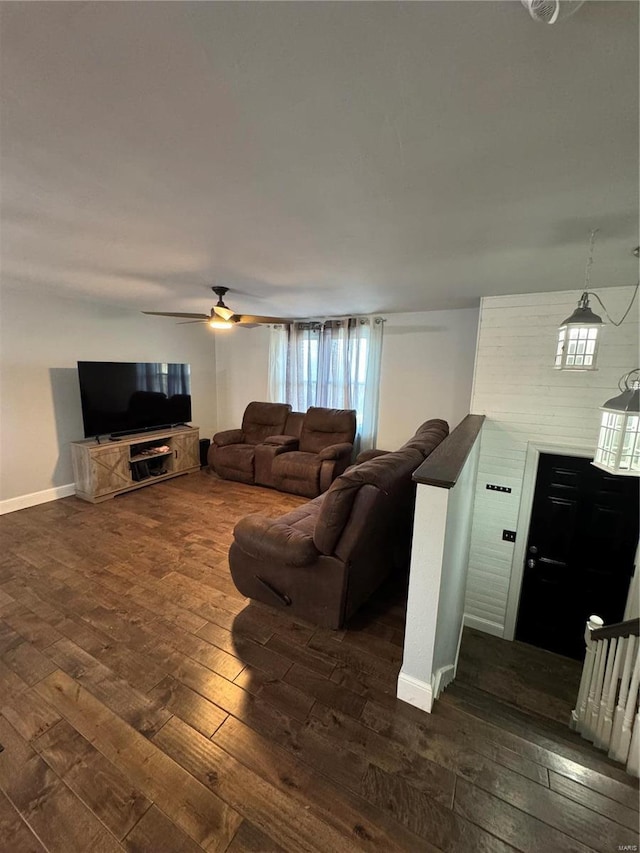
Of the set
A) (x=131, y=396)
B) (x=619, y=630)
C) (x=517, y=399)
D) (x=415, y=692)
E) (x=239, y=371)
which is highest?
(x=239, y=371)

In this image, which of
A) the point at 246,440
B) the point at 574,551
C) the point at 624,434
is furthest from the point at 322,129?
the point at 246,440

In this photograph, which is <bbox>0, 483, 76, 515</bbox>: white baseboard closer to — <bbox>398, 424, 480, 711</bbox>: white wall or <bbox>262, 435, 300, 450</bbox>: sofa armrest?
<bbox>262, 435, 300, 450</bbox>: sofa armrest

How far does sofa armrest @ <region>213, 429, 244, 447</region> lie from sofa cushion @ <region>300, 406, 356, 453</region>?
102cm

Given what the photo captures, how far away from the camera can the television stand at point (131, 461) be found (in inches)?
150

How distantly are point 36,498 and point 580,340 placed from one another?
5239 mm

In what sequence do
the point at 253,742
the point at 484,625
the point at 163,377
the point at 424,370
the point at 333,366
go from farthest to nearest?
the point at 333,366, the point at 163,377, the point at 424,370, the point at 484,625, the point at 253,742

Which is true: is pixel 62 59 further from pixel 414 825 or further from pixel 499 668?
pixel 499 668

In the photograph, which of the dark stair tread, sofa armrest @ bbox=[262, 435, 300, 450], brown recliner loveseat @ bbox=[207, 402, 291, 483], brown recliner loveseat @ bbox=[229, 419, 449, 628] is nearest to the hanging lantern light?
brown recliner loveseat @ bbox=[229, 419, 449, 628]

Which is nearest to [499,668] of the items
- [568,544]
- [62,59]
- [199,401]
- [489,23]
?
[568,544]

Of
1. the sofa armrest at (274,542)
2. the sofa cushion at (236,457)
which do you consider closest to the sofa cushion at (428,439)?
the sofa armrest at (274,542)

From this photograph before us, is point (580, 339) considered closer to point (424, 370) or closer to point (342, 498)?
point (342, 498)

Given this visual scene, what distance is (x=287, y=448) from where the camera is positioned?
187 inches

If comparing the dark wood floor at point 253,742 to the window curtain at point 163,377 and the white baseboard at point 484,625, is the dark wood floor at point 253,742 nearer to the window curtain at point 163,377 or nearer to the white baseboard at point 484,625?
the white baseboard at point 484,625

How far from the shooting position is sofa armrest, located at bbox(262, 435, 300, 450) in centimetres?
471
